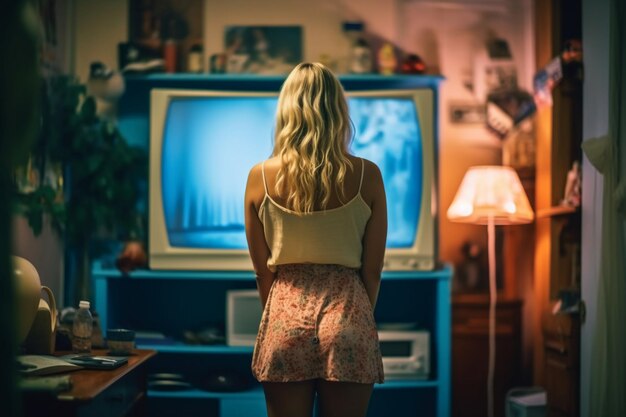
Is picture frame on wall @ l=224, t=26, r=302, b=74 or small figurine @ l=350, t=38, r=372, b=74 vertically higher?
picture frame on wall @ l=224, t=26, r=302, b=74

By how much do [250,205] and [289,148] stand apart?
0.18m

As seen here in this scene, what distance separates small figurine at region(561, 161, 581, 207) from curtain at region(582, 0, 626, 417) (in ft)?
2.57

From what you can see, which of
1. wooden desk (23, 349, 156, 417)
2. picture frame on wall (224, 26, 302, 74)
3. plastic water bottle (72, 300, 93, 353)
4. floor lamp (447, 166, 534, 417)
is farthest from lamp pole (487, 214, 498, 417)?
plastic water bottle (72, 300, 93, 353)

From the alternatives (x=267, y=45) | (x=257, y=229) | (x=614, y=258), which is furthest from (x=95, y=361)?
(x=267, y=45)

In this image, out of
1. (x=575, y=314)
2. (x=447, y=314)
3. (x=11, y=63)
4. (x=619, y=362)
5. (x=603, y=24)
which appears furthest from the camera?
(x=447, y=314)

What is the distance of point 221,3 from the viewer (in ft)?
14.5

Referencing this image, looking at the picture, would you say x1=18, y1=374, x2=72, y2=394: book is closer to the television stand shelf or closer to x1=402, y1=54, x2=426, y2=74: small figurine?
the television stand shelf

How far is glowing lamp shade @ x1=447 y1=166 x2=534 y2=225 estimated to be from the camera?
155 inches

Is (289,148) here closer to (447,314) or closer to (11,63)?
(11,63)

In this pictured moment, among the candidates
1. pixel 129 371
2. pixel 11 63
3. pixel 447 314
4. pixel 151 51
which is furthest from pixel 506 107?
pixel 11 63

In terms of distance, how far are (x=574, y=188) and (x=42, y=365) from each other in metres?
2.41

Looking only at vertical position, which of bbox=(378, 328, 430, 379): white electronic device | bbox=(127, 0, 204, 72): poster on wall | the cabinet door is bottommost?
the cabinet door

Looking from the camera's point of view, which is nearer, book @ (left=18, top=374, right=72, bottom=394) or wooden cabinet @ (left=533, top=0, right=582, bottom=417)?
book @ (left=18, top=374, right=72, bottom=394)

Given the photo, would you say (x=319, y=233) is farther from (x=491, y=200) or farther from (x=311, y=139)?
(x=491, y=200)
